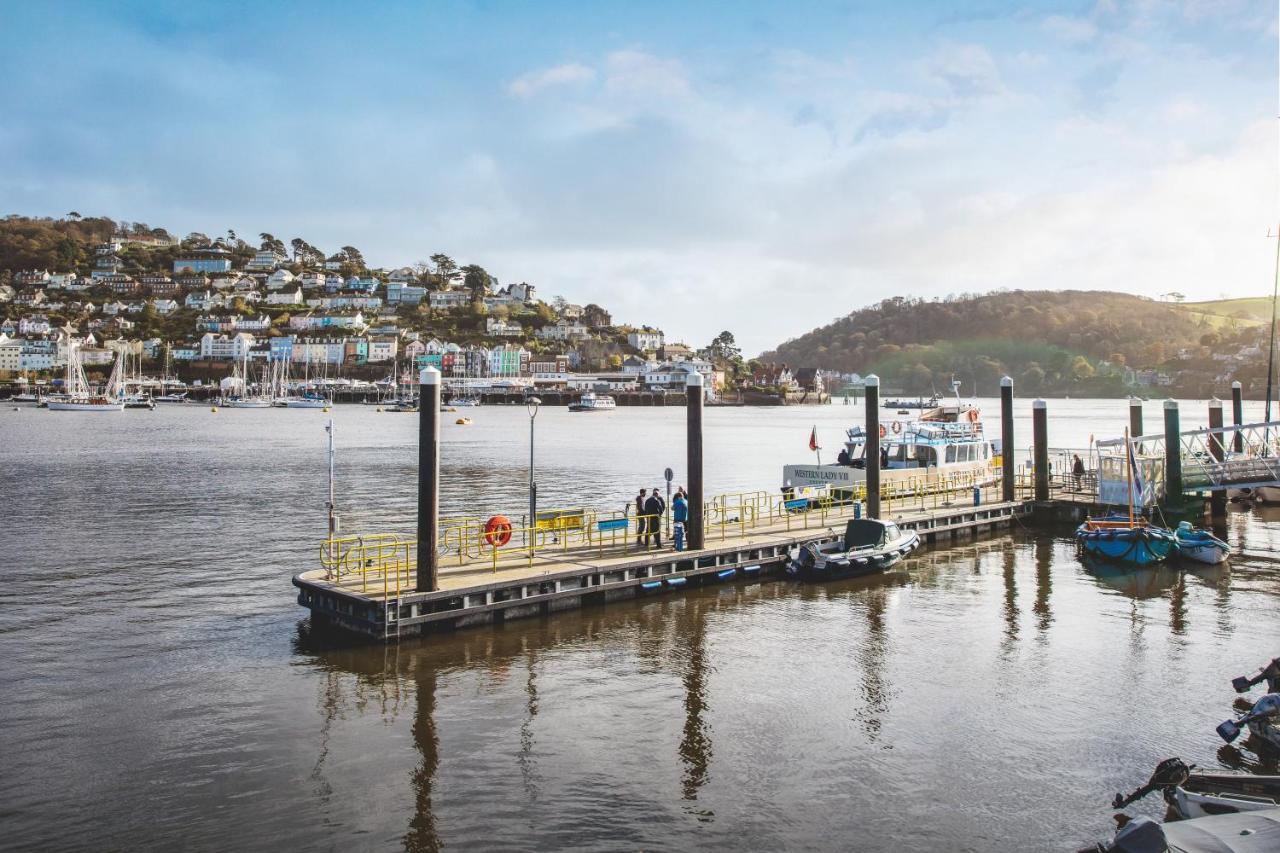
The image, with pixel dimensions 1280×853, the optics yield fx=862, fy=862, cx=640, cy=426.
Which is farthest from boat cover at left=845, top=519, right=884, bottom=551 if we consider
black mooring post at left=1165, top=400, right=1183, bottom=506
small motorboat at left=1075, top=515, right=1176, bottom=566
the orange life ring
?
black mooring post at left=1165, top=400, right=1183, bottom=506

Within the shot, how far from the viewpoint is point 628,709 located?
15.1 m

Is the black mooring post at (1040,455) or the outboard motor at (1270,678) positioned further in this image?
the black mooring post at (1040,455)

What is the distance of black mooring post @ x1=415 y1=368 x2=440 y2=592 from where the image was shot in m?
18.3

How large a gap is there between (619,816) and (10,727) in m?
10.5

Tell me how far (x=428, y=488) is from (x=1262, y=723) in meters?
15.3

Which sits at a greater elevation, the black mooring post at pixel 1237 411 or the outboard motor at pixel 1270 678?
the black mooring post at pixel 1237 411

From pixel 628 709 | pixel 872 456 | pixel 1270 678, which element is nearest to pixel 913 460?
pixel 872 456

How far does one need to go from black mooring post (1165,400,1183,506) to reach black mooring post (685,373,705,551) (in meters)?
20.7

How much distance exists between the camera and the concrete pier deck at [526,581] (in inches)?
734

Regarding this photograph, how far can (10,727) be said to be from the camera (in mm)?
14219

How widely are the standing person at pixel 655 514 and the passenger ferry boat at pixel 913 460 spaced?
36.9 feet

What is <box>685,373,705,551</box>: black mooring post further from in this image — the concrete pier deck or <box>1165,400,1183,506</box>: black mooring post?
<box>1165,400,1183,506</box>: black mooring post

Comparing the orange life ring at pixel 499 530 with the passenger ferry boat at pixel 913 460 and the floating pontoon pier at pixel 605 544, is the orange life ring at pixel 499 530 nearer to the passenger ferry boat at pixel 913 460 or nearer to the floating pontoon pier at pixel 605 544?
the floating pontoon pier at pixel 605 544

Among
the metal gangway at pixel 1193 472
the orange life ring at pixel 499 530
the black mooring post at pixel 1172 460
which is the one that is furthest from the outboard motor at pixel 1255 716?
the black mooring post at pixel 1172 460
